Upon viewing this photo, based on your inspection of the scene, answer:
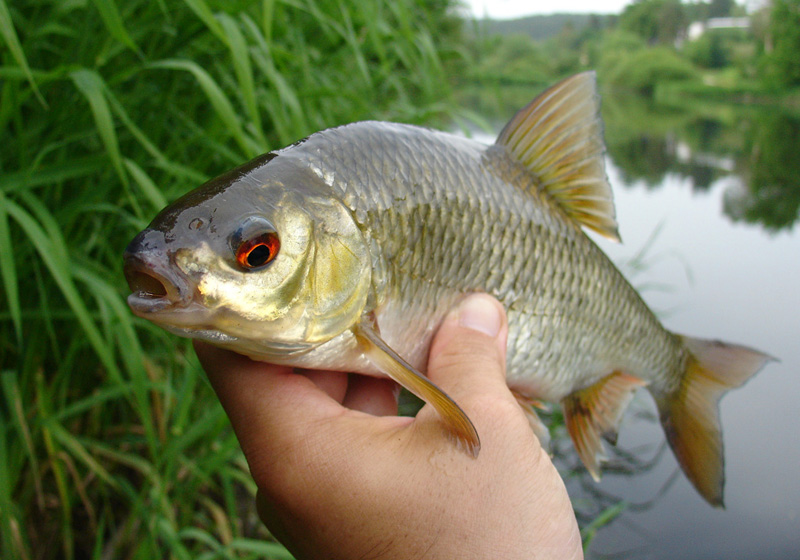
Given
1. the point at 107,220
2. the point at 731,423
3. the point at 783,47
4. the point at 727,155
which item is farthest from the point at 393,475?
the point at 783,47

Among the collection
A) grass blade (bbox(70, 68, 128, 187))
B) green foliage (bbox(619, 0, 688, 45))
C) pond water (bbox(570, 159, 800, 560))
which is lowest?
pond water (bbox(570, 159, 800, 560))

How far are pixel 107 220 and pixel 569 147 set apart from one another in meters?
1.65

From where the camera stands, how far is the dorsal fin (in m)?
1.57

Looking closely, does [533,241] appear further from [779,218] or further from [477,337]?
[779,218]

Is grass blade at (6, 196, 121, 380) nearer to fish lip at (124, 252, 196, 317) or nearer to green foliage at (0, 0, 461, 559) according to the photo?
green foliage at (0, 0, 461, 559)

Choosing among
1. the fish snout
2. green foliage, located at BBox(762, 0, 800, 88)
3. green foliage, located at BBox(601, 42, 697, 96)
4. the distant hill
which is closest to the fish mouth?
the fish snout

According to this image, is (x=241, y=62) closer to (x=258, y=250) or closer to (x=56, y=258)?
(x=56, y=258)

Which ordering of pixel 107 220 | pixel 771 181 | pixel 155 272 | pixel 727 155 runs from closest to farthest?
1. pixel 155 272
2. pixel 107 220
3. pixel 771 181
4. pixel 727 155

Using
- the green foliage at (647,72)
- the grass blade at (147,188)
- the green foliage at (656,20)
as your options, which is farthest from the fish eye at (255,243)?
the green foliage at (656,20)

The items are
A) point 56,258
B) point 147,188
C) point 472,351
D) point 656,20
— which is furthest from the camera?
point 656,20

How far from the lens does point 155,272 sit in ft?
3.00

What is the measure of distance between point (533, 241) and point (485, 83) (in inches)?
85.2

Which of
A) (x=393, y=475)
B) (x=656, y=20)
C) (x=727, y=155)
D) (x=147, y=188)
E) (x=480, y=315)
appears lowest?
(x=727, y=155)

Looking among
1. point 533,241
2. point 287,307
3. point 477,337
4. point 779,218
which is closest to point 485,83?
point 533,241
